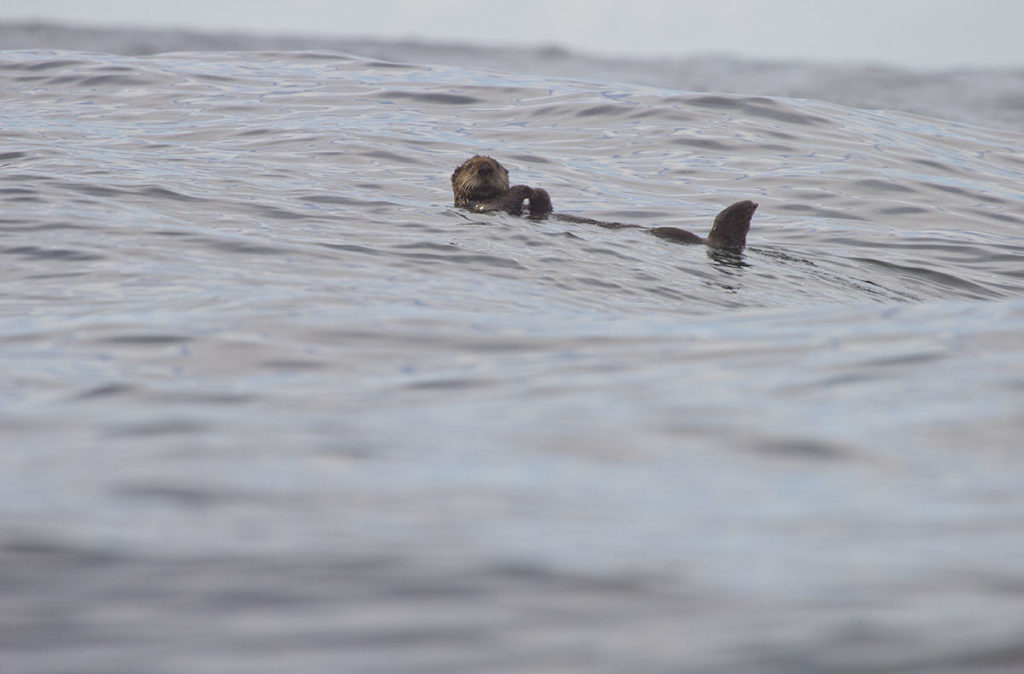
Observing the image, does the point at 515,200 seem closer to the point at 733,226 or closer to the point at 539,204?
the point at 539,204

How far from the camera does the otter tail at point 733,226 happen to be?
23.7 ft

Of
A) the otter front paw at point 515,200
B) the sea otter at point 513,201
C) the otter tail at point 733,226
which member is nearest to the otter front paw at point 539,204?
the sea otter at point 513,201

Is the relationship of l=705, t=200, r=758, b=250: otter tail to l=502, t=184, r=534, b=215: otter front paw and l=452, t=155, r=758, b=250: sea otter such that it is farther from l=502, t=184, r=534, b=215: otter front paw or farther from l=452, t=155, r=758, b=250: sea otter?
l=502, t=184, r=534, b=215: otter front paw

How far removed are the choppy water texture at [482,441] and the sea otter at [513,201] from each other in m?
0.22

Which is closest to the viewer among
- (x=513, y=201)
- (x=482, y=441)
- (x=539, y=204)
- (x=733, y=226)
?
(x=482, y=441)

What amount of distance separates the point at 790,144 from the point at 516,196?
5.63 m

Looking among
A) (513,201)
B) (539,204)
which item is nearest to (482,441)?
(539,204)

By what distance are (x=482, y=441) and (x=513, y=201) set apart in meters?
5.00

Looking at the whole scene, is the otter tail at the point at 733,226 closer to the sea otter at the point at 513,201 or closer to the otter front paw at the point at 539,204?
the sea otter at the point at 513,201

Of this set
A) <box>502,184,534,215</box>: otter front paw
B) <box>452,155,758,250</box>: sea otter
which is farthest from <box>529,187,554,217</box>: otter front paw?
<box>502,184,534,215</box>: otter front paw

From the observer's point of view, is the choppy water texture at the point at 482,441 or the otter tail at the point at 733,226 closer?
the choppy water texture at the point at 482,441

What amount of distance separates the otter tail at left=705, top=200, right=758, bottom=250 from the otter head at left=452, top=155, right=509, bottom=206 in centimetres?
177

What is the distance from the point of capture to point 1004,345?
4.50 meters

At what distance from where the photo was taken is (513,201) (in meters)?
8.12
